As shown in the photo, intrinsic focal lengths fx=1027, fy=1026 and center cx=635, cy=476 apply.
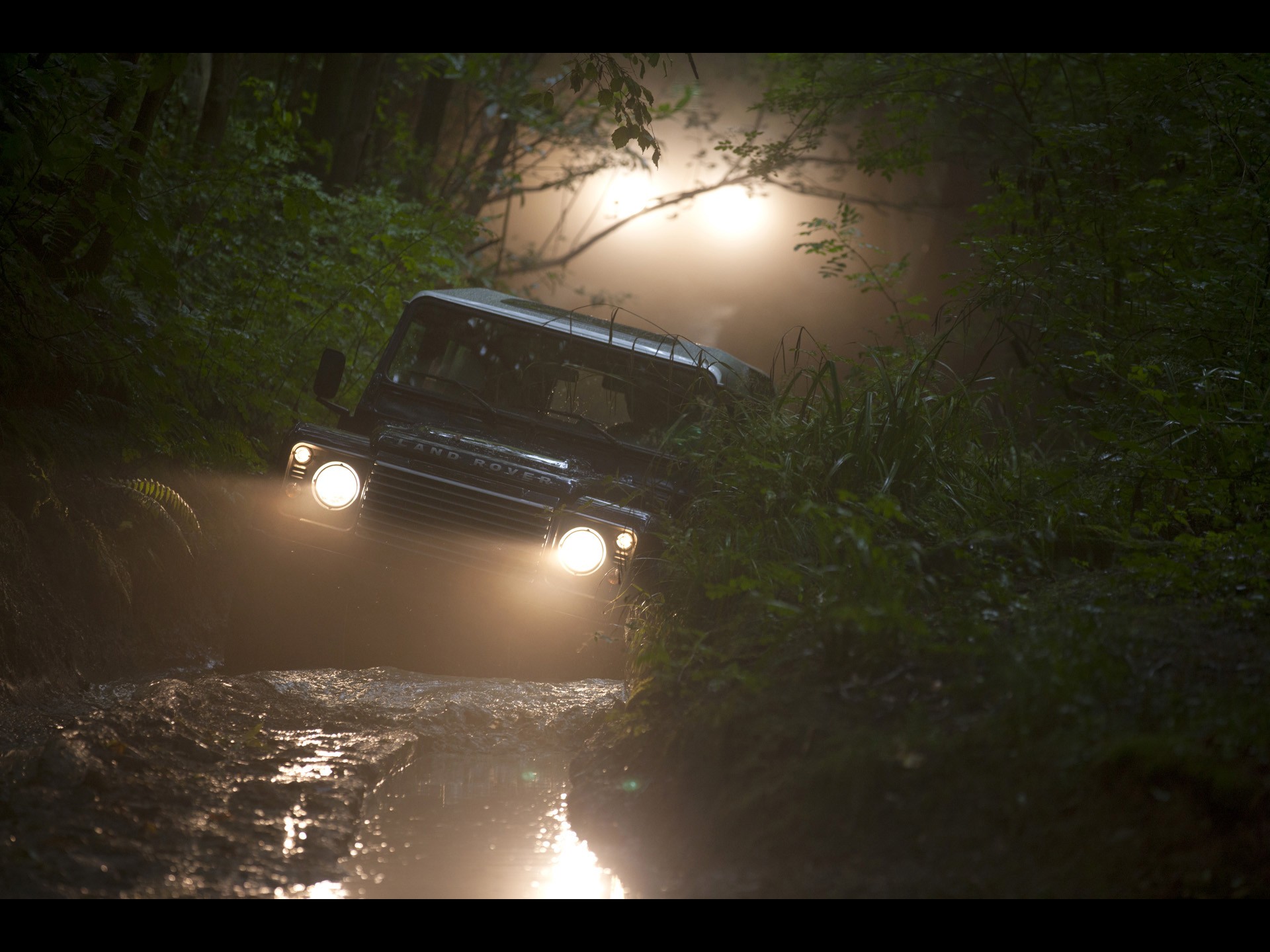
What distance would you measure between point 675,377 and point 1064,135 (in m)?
2.81

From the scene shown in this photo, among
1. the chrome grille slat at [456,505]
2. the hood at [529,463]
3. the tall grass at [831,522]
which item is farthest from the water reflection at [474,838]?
the hood at [529,463]

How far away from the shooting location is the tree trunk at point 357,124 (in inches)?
412

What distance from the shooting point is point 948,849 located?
214 cm

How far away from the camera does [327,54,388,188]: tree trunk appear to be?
10.5 metres

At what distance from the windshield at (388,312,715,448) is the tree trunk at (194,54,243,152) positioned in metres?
3.56

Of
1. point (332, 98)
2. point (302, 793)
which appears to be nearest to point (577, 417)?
point (302, 793)

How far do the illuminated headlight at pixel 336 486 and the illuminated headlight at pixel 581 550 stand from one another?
0.84 metres

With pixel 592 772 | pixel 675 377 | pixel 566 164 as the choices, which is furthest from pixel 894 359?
pixel 566 164

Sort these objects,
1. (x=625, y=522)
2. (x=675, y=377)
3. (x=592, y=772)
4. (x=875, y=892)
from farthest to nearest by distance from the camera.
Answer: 1. (x=675, y=377)
2. (x=625, y=522)
3. (x=592, y=772)
4. (x=875, y=892)

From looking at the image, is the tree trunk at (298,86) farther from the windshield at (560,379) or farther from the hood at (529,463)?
the hood at (529,463)

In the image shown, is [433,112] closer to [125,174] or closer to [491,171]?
[491,171]

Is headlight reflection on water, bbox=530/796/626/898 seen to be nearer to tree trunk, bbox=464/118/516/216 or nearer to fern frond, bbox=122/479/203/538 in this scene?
fern frond, bbox=122/479/203/538
